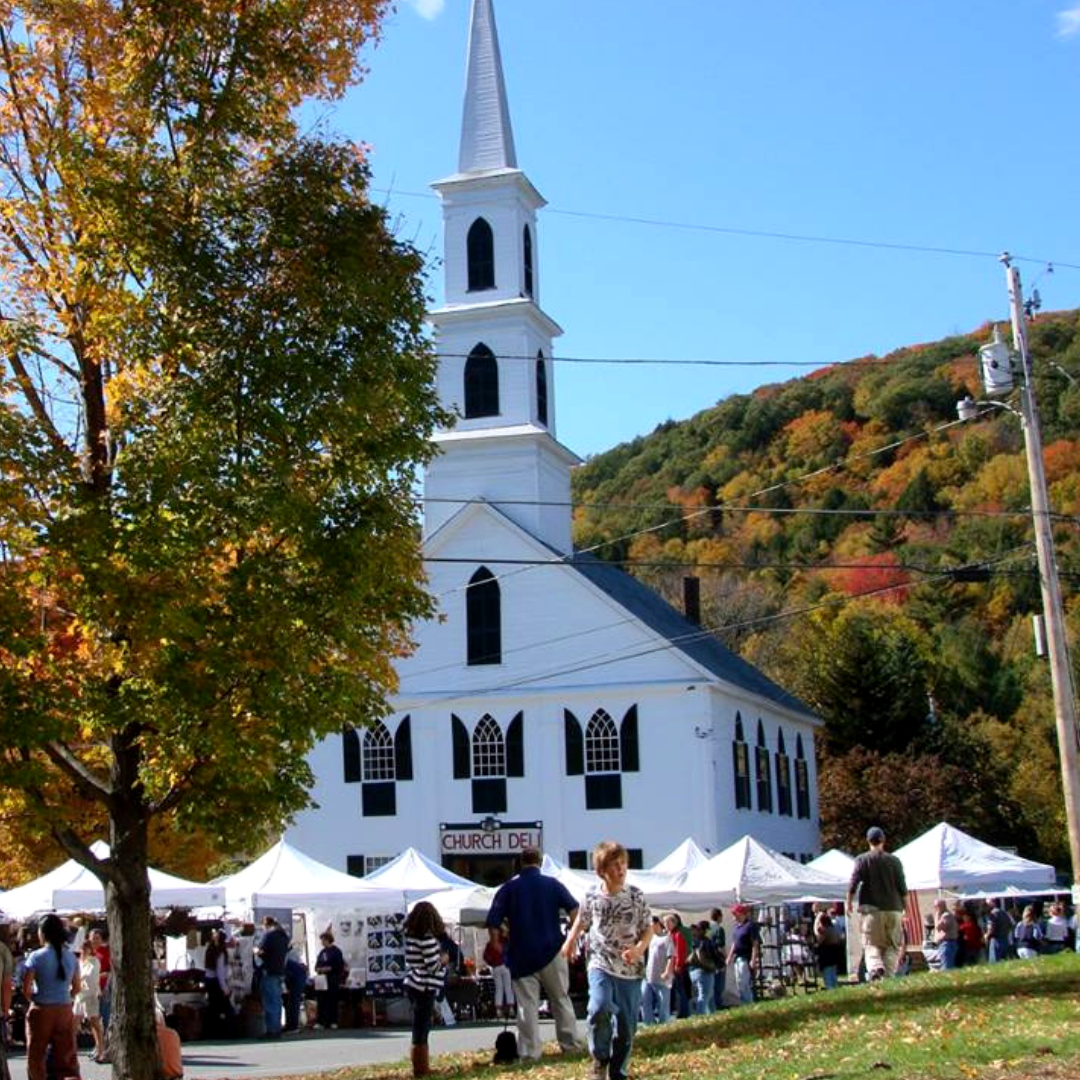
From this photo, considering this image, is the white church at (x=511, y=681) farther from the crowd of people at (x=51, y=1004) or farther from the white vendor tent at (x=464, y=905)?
the crowd of people at (x=51, y=1004)

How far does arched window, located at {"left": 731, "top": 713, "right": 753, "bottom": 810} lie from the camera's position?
46.1 metres

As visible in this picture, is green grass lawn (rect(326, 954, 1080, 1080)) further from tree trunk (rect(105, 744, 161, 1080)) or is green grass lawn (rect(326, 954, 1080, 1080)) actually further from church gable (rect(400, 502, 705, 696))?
church gable (rect(400, 502, 705, 696))

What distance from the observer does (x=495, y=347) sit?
154ft

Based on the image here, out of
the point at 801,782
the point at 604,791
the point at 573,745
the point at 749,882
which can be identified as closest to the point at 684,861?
the point at 749,882

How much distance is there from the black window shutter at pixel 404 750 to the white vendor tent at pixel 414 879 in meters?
13.8

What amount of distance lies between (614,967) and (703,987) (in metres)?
15.1

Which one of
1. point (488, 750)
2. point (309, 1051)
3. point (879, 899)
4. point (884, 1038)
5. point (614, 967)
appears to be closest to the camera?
point (614, 967)

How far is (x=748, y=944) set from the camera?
2717cm

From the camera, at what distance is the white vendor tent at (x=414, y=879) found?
30094mm

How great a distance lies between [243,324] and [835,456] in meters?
105

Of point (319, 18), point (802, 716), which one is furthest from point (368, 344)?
point (802, 716)

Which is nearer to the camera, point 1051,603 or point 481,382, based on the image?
point 1051,603

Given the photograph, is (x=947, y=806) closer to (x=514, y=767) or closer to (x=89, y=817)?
(x=514, y=767)

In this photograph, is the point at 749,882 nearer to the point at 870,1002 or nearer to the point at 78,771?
the point at 870,1002
